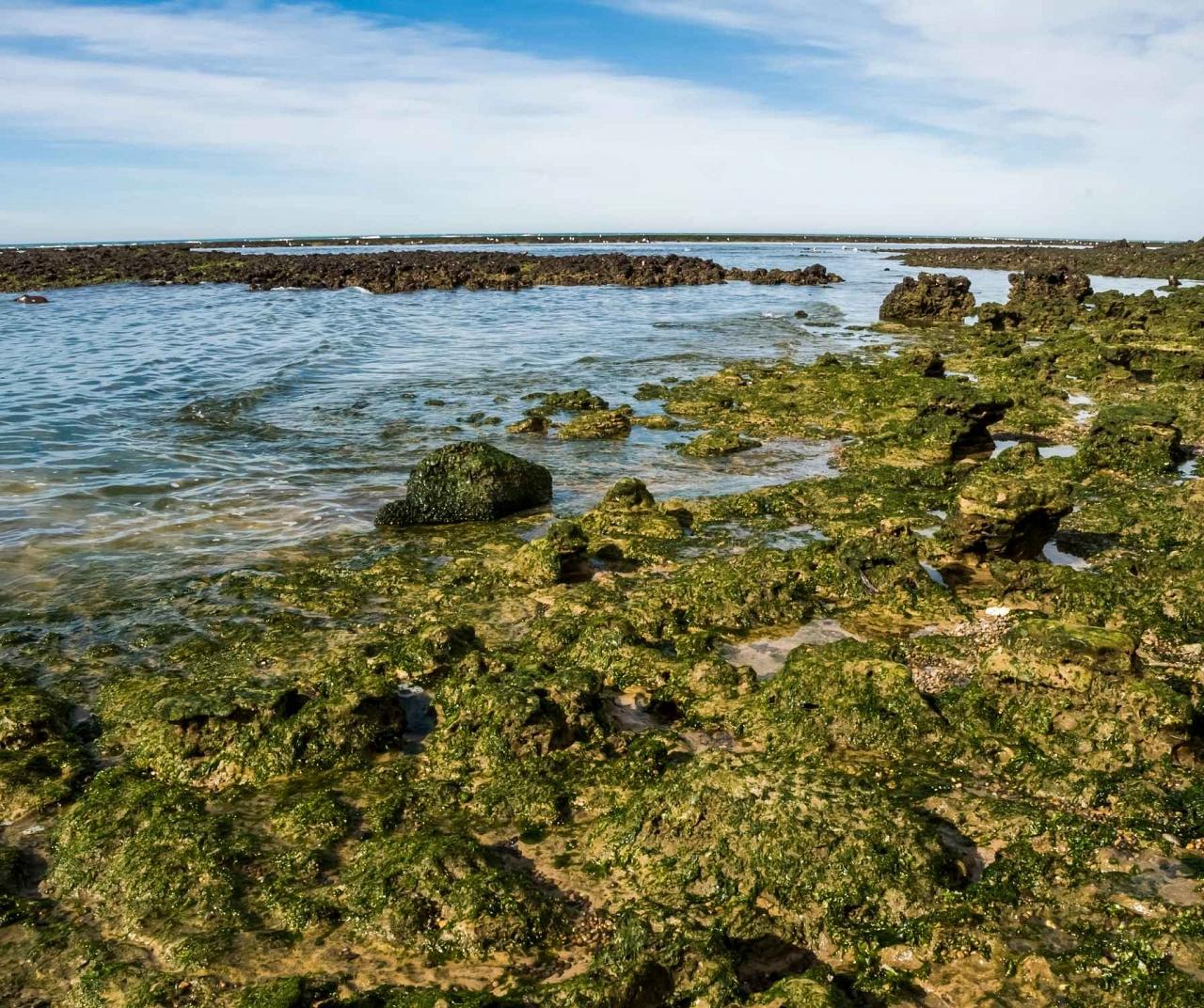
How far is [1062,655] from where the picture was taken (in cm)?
792

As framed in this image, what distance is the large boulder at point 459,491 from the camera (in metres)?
14.3

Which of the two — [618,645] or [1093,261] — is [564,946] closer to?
[618,645]

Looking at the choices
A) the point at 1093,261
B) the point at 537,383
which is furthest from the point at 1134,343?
the point at 1093,261

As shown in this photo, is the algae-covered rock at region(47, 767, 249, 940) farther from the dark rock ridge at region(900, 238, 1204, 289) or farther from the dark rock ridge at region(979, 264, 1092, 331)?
the dark rock ridge at region(900, 238, 1204, 289)

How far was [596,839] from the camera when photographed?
261 inches

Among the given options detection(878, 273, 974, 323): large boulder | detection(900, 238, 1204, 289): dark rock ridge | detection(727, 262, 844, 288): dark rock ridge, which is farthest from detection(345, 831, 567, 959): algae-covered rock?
detection(900, 238, 1204, 289): dark rock ridge

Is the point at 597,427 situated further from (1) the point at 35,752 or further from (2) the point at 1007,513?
(1) the point at 35,752

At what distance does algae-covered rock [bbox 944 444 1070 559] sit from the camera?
11258 millimetres

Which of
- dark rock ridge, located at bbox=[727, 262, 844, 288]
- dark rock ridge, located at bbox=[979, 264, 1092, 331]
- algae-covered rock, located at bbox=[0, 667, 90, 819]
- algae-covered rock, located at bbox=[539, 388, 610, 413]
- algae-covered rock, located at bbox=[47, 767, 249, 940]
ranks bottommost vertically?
algae-covered rock, located at bbox=[47, 767, 249, 940]

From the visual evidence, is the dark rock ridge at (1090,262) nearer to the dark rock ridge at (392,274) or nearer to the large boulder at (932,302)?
the dark rock ridge at (392,274)

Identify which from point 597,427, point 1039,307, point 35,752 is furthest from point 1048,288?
point 35,752

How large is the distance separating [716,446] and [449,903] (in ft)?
46.5

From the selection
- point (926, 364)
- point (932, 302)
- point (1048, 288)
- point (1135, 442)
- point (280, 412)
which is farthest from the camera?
point (1048, 288)

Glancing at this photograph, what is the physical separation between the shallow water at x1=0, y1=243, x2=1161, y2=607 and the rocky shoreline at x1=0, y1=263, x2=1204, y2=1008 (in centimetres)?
266
